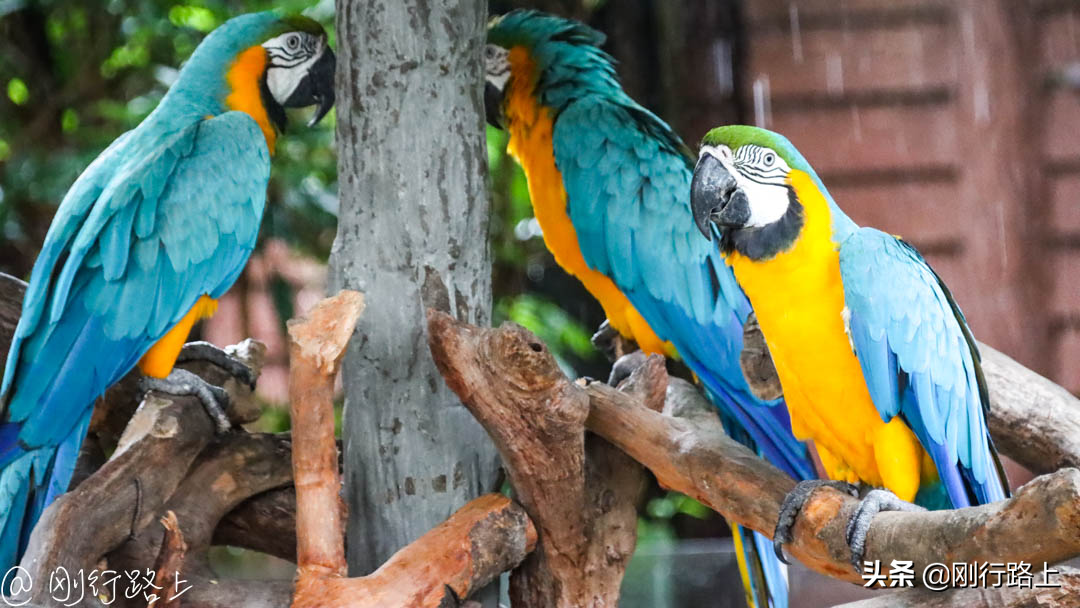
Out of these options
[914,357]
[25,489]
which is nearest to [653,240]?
[914,357]

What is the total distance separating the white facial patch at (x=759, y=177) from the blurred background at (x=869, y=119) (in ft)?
6.10

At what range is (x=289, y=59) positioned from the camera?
196cm

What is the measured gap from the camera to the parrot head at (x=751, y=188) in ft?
4.68

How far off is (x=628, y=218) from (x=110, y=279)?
3.04 feet

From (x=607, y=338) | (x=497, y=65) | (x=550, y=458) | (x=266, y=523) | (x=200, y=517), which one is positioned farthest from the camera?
(x=607, y=338)

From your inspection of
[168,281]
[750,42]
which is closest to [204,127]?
[168,281]

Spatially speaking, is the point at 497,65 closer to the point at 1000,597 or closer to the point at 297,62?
the point at 297,62

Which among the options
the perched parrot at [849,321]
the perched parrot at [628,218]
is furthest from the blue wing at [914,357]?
the perched parrot at [628,218]

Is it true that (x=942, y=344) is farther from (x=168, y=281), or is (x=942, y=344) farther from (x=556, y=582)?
(x=168, y=281)

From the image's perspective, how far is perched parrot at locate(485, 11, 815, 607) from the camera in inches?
74.2

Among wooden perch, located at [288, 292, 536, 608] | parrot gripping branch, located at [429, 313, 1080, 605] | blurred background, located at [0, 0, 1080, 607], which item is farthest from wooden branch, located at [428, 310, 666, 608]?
blurred background, located at [0, 0, 1080, 607]

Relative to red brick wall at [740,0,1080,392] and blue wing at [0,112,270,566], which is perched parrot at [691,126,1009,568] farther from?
red brick wall at [740,0,1080,392]

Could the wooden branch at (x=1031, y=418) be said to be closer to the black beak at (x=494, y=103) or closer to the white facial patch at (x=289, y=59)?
the black beak at (x=494, y=103)

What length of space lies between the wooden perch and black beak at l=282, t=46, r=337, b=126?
2.10 feet
